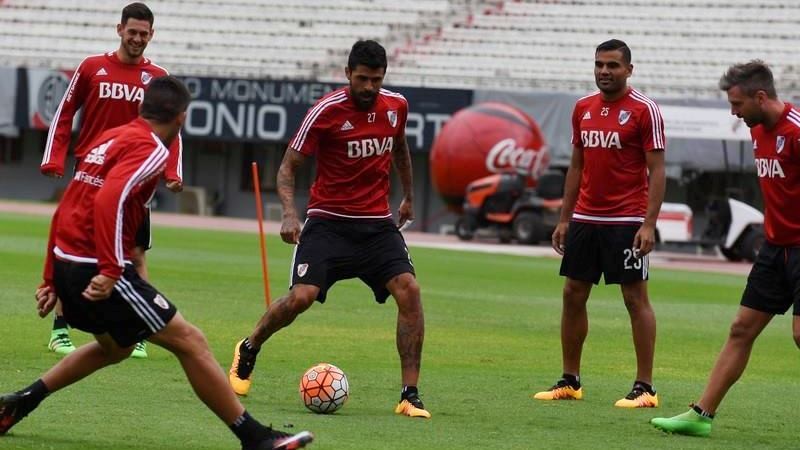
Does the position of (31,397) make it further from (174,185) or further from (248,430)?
Answer: (174,185)

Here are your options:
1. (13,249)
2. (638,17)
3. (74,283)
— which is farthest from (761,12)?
(74,283)

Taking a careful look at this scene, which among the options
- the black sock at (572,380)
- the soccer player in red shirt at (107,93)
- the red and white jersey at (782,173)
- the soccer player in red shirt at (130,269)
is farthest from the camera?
the soccer player in red shirt at (107,93)

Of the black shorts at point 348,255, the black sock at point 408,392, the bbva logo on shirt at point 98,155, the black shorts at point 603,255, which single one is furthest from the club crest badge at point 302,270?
the bbva logo on shirt at point 98,155

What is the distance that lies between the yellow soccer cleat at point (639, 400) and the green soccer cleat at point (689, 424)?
43.4 inches

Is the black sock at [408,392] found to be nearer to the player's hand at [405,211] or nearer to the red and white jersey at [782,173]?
the player's hand at [405,211]

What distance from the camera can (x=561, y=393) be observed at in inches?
415

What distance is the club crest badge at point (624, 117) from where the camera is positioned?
409 inches

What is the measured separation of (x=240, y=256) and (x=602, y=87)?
50.1 feet

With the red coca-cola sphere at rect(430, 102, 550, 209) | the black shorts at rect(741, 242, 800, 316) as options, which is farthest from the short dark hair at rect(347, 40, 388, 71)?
the red coca-cola sphere at rect(430, 102, 550, 209)

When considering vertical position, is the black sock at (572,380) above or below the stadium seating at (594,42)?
below

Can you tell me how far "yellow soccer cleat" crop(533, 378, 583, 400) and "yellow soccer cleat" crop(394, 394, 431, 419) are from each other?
4.14 ft

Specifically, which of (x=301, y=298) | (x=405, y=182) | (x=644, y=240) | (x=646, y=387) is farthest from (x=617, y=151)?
(x=301, y=298)

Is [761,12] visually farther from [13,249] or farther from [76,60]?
[13,249]

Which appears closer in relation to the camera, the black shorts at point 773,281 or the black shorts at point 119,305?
the black shorts at point 119,305
